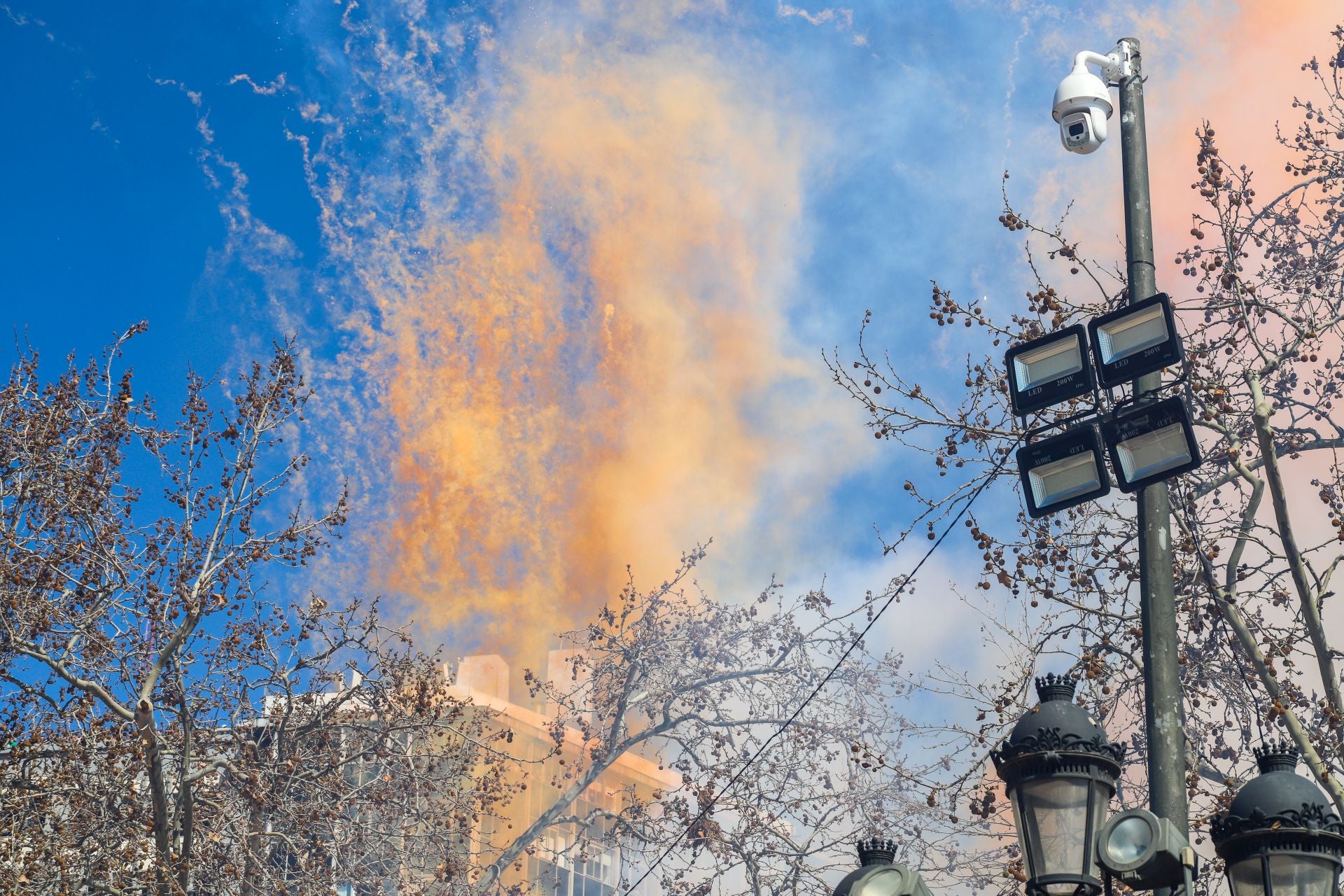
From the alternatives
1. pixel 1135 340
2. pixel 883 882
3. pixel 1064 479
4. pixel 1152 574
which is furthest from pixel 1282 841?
pixel 1135 340

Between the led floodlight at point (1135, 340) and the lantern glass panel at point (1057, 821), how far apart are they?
83.6 inches

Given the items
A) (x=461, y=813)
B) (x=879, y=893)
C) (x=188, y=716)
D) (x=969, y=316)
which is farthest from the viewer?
(x=461, y=813)

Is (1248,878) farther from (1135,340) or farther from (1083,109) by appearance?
(1083,109)

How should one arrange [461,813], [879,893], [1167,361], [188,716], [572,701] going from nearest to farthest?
[879,893] < [1167,361] < [188,716] < [461,813] < [572,701]

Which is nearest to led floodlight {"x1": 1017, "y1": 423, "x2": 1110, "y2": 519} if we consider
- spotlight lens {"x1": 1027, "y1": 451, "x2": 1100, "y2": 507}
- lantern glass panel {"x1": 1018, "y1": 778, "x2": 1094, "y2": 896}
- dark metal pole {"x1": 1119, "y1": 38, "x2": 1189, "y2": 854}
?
spotlight lens {"x1": 1027, "y1": 451, "x2": 1100, "y2": 507}

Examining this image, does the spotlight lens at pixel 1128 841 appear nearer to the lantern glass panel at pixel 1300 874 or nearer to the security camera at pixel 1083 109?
the lantern glass panel at pixel 1300 874

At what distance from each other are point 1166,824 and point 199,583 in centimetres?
1154

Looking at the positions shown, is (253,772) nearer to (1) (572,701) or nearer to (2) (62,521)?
(2) (62,521)

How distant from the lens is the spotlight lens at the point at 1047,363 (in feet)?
21.7

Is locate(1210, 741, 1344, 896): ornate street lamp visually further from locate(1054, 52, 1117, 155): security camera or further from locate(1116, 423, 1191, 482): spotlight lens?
locate(1054, 52, 1117, 155): security camera

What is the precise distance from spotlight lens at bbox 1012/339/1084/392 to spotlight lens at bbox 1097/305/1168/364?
0.13m

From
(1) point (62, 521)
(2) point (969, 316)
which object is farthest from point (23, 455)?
(2) point (969, 316)

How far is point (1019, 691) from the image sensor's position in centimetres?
1201

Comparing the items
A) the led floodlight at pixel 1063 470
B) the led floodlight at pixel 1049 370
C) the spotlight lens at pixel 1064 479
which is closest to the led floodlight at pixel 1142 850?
the led floodlight at pixel 1063 470
